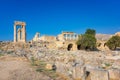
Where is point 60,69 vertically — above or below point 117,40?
below

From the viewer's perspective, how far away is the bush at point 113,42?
177ft

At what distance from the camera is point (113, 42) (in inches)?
2165

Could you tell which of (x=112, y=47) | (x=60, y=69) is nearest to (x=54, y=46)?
(x=112, y=47)

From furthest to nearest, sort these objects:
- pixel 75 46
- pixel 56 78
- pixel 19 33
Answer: pixel 75 46, pixel 19 33, pixel 56 78

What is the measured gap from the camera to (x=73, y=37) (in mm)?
60594

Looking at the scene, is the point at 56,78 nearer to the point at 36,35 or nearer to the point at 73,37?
the point at 73,37

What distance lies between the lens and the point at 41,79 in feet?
38.4

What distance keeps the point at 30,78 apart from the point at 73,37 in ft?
161

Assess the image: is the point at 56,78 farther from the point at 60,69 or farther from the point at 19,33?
the point at 19,33

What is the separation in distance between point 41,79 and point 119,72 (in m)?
4.57

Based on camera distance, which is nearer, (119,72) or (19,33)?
(119,72)

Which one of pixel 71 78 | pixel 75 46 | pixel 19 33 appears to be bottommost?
pixel 71 78

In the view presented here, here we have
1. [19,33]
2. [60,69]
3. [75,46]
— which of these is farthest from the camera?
[75,46]

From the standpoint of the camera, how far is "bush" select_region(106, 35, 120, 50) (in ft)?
177
